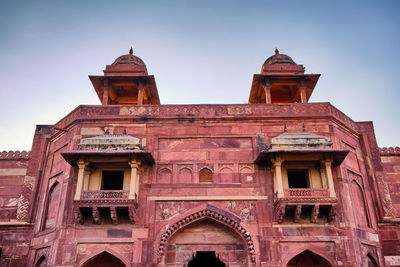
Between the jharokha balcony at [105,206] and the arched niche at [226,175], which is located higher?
the arched niche at [226,175]

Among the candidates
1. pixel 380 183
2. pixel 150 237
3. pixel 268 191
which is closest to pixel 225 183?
pixel 268 191

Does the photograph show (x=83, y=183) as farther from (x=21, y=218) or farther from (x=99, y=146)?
(x=21, y=218)

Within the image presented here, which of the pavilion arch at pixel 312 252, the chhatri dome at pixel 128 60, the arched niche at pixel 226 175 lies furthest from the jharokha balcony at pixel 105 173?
the pavilion arch at pixel 312 252

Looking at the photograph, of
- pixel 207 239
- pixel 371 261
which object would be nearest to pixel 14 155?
pixel 207 239

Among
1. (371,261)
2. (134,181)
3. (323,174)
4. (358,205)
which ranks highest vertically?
(323,174)

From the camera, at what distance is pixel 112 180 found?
13000 mm

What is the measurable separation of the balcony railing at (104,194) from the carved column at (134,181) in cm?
20

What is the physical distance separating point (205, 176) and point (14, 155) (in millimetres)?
8214

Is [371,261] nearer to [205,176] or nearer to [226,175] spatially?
[226,175]

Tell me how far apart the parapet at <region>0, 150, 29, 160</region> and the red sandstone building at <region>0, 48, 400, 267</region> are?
33.4 inches

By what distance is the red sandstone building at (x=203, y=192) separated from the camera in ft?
36.2

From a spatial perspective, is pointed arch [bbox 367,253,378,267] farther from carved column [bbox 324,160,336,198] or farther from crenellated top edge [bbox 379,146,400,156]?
crenellated top edge [bbox 379,146,400,156]

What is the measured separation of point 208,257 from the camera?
13.9 metres

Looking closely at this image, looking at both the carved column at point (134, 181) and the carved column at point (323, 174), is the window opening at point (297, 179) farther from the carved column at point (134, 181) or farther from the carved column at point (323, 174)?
the carved column at point (134, 181)
